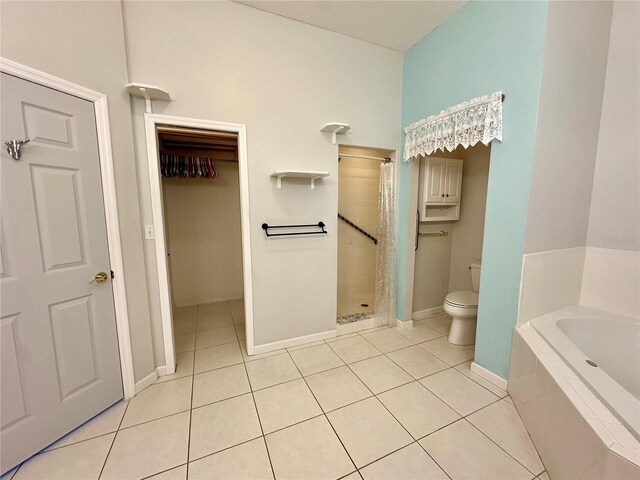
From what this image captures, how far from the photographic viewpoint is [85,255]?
60.0 inches

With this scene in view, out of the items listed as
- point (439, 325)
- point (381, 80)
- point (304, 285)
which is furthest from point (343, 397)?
point (381, 80)

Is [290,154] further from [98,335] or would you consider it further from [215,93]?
[98,335]

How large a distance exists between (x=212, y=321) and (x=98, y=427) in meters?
1.46

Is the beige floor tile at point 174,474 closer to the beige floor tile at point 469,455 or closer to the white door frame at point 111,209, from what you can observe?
the white door frame at point 111,209

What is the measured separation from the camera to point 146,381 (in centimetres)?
188

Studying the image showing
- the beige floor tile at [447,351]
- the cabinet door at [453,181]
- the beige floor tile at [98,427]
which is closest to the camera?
the beige floor tile at [98,427]

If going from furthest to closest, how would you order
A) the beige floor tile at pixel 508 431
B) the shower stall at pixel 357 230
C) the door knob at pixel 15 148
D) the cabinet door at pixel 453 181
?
the shower stall at pixel 357 230
the cabinet door at pixel 453 181
the beige floor tile at pixel 508 431
the door knob at pixel 15 148

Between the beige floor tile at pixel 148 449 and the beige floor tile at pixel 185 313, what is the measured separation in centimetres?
164

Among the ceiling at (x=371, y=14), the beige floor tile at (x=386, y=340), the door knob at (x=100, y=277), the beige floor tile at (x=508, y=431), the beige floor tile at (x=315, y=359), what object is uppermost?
the ceiling at (x=371, y=14)

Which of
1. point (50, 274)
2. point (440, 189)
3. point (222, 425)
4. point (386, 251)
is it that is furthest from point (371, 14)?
point (222, 425)

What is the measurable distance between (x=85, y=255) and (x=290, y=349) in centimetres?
170

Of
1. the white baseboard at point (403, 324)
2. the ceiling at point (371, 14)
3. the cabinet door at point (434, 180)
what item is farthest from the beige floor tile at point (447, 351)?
the ceiling at point (371, 14)

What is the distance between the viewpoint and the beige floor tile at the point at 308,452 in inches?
49.3

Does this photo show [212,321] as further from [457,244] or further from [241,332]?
[457,244]
